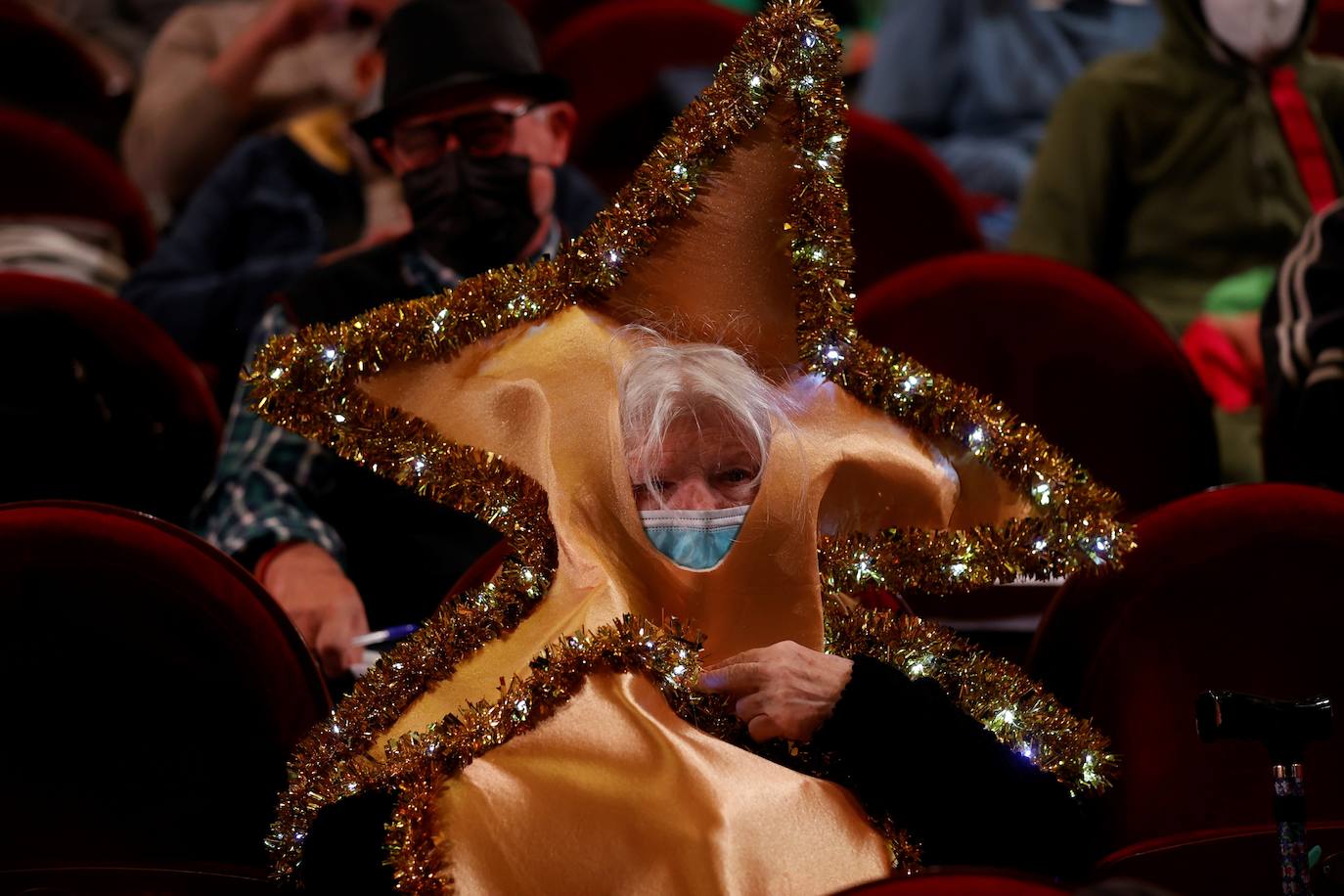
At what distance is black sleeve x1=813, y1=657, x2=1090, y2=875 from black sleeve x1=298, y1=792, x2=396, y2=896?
24 centimetres

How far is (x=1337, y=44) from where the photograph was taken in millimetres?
2312

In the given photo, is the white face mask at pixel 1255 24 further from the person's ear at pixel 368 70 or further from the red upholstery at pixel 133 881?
the red upholstery at pixel 133 881

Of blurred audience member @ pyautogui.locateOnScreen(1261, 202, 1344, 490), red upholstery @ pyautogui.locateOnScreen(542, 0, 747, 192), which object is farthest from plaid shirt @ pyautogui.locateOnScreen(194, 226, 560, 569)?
red upholstery @ pyautogui.locateOnScreen(542, 0, 747, 192)

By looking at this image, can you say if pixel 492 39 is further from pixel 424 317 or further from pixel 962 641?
pixel 962 641

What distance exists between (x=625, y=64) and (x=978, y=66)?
1.79 ft

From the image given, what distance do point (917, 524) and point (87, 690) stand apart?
0.53 m

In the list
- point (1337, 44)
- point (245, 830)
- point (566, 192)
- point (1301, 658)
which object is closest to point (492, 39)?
point (566, 192)

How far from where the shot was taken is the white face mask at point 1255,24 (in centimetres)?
185

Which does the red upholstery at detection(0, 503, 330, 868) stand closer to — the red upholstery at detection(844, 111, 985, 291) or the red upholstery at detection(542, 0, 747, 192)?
the red upholstery at detection(844, 111, 985, 291)

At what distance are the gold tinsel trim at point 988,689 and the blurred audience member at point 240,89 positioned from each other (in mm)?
1388

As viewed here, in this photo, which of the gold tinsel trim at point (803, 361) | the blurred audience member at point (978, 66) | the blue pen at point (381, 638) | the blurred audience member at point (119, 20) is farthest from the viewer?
the blurred audience member at point (119, 20)

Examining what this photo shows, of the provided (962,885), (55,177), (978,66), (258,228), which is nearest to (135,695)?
(962,885)

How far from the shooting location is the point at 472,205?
1340 mm

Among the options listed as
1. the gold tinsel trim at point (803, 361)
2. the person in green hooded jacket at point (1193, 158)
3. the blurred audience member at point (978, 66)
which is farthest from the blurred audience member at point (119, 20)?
the gold tinsel trim at point (803, 361)
